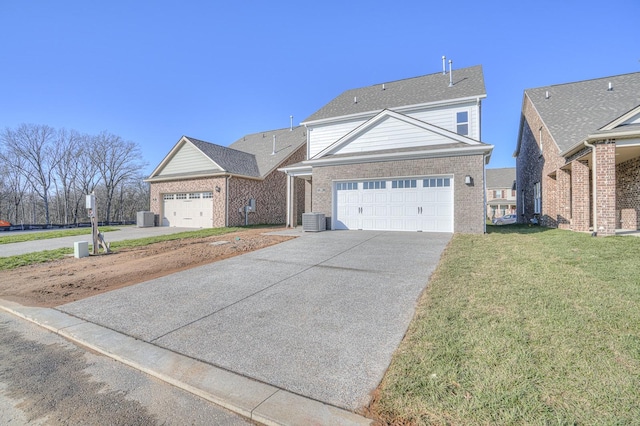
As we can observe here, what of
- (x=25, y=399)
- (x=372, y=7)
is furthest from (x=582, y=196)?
(x=25, y=399)

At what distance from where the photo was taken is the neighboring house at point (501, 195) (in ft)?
135

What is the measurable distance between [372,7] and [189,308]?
1138cm

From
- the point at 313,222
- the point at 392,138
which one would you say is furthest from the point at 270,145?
the point at 392,138

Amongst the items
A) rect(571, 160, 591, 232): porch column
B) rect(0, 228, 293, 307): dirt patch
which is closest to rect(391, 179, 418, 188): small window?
rect(0, 228, 293, 307): dirt patch

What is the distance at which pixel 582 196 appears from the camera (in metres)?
11.0

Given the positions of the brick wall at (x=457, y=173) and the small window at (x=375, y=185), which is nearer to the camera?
the brick wall at (x=457, y=173)

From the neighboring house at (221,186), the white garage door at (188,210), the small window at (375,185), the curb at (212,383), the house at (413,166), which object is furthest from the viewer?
the white garage door at (188,210)

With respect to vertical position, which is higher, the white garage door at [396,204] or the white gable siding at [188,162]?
the white gable siding at [188,162]

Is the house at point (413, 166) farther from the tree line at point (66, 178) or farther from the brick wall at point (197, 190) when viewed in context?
the tree line at point (66, 178)

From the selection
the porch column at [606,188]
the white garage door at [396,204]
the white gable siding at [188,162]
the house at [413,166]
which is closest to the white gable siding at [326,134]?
the house at [413,166]

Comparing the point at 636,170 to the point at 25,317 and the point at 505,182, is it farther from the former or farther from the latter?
the point at 505,182

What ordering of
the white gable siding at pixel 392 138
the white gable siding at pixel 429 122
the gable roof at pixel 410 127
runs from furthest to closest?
1. the white gable siding at pixel 429 122
2. the white gable siding at pixel 392 138
3. the gable roof at pixel 410 127

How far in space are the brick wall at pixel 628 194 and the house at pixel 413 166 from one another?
19.2 feet

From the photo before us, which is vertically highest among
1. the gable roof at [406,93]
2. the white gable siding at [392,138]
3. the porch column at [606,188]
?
the gable roof at [406,93]
